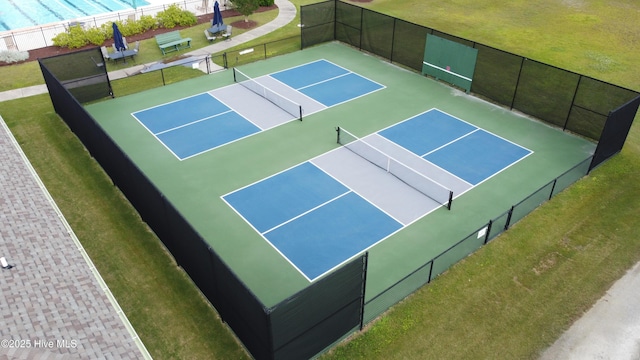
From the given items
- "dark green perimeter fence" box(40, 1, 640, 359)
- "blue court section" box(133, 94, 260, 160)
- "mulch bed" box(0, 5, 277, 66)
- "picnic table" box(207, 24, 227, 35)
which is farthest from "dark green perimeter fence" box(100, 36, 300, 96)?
"mulch bed" box(0, 5, 277, 66)

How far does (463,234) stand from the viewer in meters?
16.1

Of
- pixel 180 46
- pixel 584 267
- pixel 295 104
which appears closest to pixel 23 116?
pixel 180 46

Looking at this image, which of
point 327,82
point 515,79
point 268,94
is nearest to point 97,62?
point 268,94

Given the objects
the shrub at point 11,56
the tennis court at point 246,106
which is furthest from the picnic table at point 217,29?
the shrub at point 11,56

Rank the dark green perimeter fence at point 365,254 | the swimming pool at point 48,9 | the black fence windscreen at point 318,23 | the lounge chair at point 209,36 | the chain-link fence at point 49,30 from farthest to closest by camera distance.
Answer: the swimming pool at point 48,9 < the lounge chair at point 209,36 < the chain-link fence at point 49,30 < the black fence windscreen at point 318,23 < the dark green perimeter fence at point 365,254

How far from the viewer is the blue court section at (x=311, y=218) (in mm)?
15250

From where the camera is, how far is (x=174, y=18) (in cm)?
3394

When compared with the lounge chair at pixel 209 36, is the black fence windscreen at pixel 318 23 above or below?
above

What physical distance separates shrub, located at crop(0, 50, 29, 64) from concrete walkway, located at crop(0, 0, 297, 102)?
4.25m

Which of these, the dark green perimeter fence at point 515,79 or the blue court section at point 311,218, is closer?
the blue court section at point 311,218

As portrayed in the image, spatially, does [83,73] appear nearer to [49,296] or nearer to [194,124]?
[194,124]

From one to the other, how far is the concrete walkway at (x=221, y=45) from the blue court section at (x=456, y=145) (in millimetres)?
13364

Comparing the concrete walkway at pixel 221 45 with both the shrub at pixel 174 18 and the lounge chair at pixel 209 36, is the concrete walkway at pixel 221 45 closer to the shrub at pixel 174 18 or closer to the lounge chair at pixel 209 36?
the lounge chair at pixel 209 36

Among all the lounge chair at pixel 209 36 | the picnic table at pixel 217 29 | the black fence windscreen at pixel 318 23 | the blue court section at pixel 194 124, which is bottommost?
the blue court section at pixel 194 124
